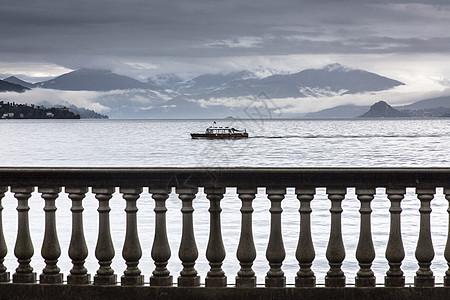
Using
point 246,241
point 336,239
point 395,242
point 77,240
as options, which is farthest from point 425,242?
point 77,240

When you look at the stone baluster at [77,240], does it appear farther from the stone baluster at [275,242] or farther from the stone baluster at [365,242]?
the stone baluster at [365,242]

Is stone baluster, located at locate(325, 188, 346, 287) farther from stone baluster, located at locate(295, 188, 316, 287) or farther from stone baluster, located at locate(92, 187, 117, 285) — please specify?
stone baluster, located at locate(92, 187, 117, 285)

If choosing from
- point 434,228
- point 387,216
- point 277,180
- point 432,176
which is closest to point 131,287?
point 277,180

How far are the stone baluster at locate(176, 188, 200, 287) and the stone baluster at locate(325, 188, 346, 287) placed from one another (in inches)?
44.6

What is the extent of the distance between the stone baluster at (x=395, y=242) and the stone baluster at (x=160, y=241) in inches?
73.5

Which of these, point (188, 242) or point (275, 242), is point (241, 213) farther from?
point (188, 242)

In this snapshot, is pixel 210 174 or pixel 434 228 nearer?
pixel 210 174

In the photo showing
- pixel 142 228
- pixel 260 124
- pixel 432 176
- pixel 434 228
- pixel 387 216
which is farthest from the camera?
pixel 387 216

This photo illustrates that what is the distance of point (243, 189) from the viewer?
5633 millimetres

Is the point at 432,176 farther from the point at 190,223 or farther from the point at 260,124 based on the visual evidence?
the point at 190,223

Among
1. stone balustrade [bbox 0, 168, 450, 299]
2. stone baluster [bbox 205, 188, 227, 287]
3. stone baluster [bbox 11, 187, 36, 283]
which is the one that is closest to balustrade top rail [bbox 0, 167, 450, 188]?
stone balustrade [bbox 0, 168, 450, 299]

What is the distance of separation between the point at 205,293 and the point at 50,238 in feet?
4.64

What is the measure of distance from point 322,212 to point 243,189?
18.6 m

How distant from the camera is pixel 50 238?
18.9 feet
